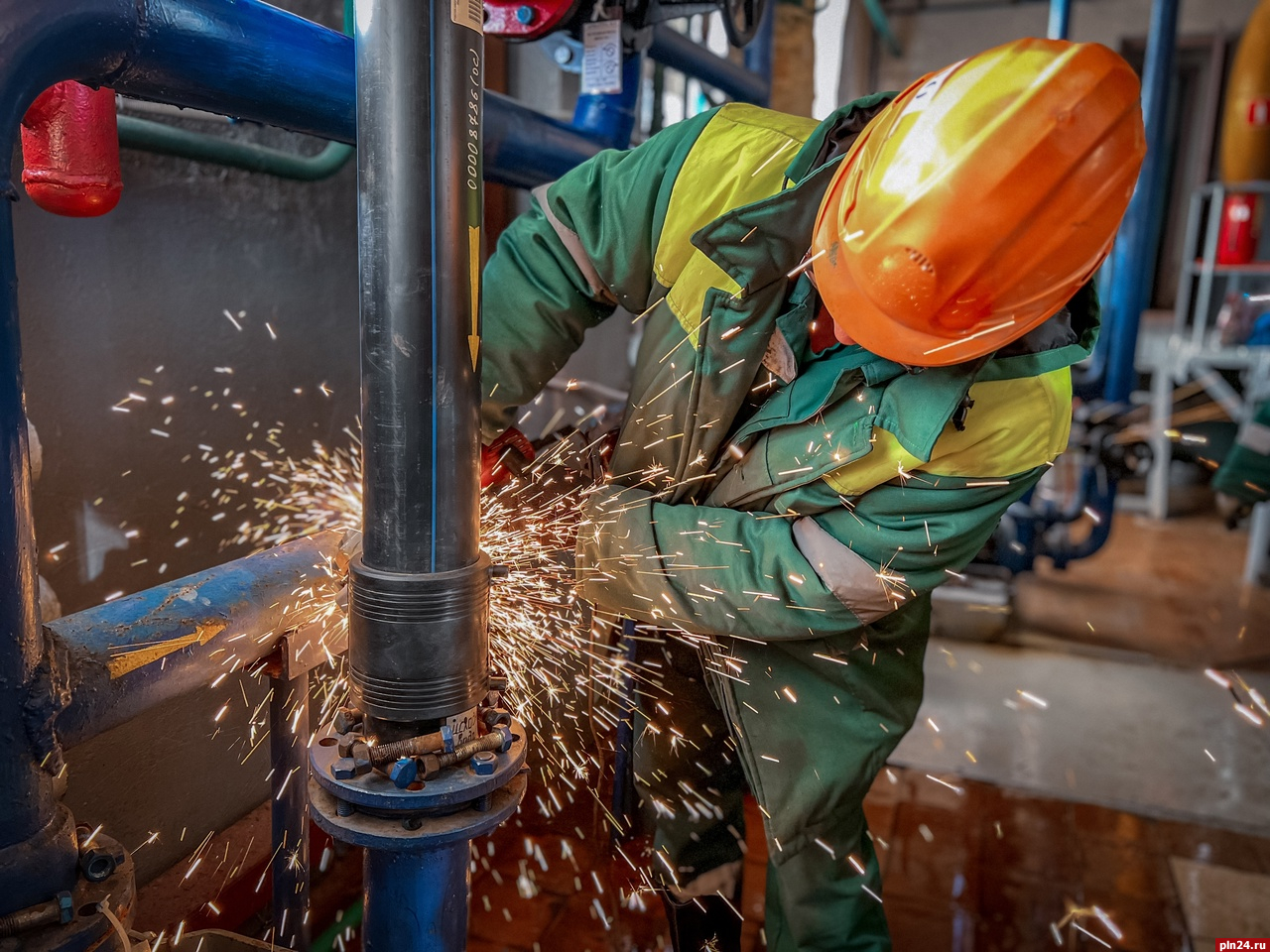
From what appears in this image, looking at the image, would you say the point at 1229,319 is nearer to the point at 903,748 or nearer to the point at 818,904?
the point at 903,748

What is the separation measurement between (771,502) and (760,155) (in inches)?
26.3

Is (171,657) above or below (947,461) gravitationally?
below

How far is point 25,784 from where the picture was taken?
90 cm

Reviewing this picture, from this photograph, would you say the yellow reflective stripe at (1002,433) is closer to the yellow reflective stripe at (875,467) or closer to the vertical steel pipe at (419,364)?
the yellow reflective stripe at (875,467)

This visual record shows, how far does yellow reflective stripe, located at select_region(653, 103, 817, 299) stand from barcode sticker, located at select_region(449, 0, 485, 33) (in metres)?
0.75

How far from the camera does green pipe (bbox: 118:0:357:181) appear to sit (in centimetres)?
174

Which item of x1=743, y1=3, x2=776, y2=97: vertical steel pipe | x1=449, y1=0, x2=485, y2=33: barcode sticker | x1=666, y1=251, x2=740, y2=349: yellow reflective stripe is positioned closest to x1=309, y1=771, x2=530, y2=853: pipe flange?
x1=449, y1=0, x2=485, y2=33: barcode sticker

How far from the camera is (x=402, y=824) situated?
3.42 feet

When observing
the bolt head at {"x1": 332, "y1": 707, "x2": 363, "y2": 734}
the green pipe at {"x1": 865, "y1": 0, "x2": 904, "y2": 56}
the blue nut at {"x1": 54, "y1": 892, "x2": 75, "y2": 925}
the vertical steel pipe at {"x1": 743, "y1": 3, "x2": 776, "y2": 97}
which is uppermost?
the green pipe at {"x1": 865, "y1": 0, "x2": 904, "y2": 56}

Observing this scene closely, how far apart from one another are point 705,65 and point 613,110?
2.64 feet

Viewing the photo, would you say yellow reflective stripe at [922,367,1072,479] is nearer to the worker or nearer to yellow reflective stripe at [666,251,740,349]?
the worker

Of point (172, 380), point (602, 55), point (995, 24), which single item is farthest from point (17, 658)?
point (995, 24)

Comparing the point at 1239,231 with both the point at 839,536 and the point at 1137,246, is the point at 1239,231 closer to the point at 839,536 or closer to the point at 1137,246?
the point at 1137,246

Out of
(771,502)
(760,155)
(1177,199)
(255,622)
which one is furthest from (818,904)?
(1177,199)
